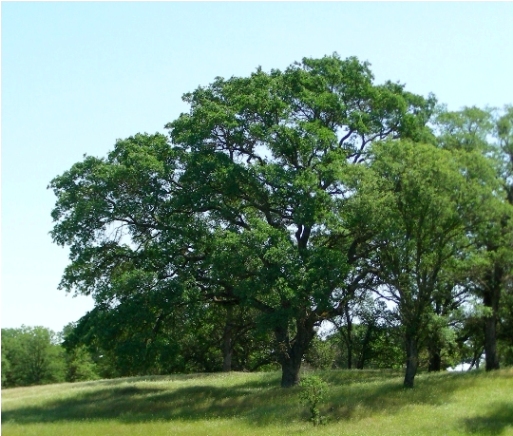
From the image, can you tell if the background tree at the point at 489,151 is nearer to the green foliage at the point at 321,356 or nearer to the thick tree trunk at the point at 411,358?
the thick tree trunk at the point at 411,358

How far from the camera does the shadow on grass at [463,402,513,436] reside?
83.5 ft

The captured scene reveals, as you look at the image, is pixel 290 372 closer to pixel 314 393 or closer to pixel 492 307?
pixel 314 393

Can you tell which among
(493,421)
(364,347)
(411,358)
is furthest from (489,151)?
(364,347)

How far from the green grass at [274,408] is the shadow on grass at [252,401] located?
0.16 feet

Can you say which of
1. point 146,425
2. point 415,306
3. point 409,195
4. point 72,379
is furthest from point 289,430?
point 72,379

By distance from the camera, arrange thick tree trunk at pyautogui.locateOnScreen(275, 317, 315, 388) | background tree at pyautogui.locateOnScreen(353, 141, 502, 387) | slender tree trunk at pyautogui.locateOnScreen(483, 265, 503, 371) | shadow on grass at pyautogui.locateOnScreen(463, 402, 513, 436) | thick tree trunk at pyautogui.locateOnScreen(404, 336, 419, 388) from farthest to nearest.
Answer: thick tree trunk at pyautogui.locateOnScreen(275, 317, 315, 388), slender tree trunk at pyautogui.locateOnScreen(483, 265, 503, 371), thick tree trunk at pyautogui.locateOnScreen(404, 336, 419, 388), background tree at pyautogui.locateOnScreen(353, 141, 502, 387), shadow on grass at pyautogui.locateOnScreen(463, 402, 513, 436)

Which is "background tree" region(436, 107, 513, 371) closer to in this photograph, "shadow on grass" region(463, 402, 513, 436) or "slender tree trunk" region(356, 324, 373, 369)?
"shadow on grass" region(463, 402, 513, 436)

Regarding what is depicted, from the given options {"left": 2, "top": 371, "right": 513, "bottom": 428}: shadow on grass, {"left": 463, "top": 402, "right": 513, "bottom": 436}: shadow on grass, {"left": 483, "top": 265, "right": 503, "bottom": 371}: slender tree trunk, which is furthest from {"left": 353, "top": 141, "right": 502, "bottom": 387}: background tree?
{"left": 463, "top": 402, "right": 513, "bottom": 436}: shadow on grass

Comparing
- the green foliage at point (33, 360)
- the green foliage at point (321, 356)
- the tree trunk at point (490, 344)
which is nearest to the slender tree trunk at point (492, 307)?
the tree trunk at point (490, 344)

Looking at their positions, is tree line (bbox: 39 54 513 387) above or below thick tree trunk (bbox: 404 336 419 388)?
A: above

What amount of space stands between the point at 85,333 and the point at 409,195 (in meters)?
18.7

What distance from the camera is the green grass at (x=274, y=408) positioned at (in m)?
27.1

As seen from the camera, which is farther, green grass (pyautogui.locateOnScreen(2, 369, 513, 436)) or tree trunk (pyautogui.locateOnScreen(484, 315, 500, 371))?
tree trunk (pyautogui.locateOnScreen(484, 315, 500, 371))

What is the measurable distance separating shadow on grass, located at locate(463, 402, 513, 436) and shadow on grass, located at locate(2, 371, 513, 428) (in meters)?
0.04
